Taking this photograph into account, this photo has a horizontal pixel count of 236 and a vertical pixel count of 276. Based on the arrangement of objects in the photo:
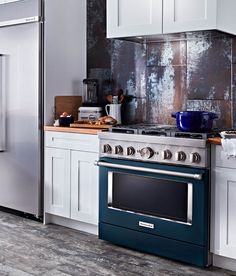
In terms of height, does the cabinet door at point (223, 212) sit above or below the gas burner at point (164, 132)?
below

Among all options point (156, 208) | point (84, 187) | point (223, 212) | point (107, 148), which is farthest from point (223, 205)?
point (84, 187)

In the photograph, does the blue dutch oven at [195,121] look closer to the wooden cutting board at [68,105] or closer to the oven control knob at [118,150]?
the oven control knob at [118,150]

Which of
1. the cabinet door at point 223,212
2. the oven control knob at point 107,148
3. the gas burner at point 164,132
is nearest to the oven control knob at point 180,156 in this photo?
the gas burner at point 164,132

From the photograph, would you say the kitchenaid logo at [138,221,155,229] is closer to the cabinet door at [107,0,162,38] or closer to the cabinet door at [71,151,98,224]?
the cabinet door at [71,151,98,224]

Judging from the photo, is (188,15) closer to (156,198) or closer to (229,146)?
(229,146)

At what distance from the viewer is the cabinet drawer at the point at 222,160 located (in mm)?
3059

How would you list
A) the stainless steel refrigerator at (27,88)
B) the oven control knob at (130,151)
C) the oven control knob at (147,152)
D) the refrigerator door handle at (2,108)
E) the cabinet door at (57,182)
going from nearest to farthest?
the oven control knob at (147,152), the oven control knob at (130,151), the cabinet door at (57,182), the stainless steel refrigerator at (27,88), the refrigerator door handle at (2,108)

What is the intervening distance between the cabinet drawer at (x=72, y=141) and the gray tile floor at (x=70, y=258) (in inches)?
28.4

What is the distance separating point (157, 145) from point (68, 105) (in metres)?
1.33

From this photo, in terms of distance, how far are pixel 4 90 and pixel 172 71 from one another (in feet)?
5.19

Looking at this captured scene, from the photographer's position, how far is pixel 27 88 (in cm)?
427

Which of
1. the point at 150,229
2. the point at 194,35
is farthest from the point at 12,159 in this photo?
the point at 194,35

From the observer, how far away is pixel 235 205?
10.0 ft

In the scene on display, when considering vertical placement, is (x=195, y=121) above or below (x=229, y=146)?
above
